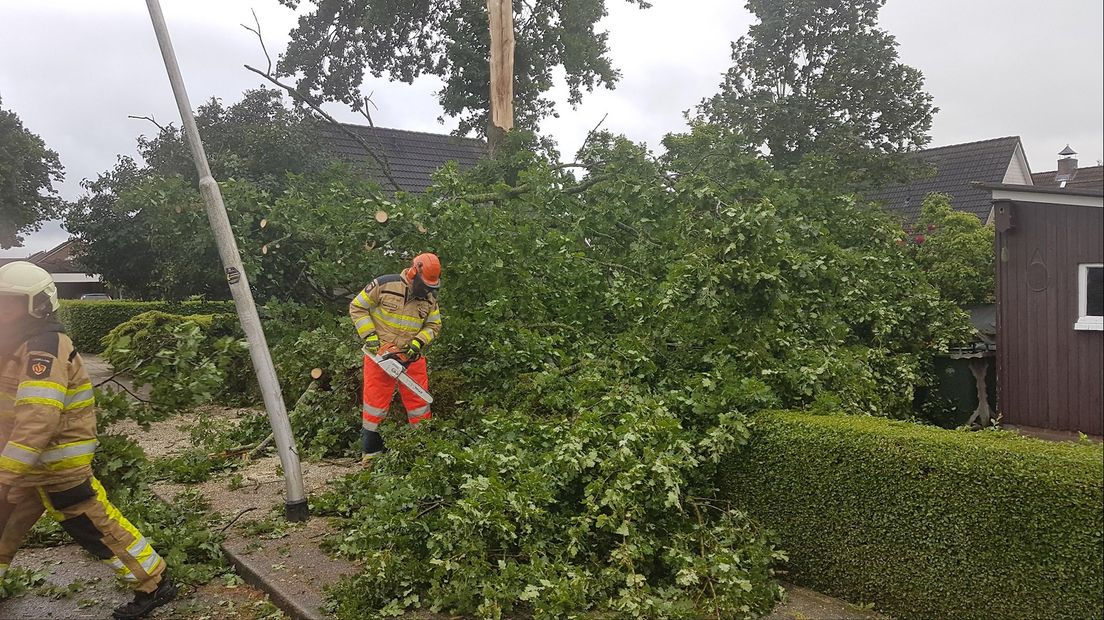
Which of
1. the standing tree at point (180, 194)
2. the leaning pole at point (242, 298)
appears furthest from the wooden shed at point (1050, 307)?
the standing tree at point (180, 194)

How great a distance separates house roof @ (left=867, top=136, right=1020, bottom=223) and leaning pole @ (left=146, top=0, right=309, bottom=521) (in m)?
14.3

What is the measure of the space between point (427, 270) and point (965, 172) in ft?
55.2

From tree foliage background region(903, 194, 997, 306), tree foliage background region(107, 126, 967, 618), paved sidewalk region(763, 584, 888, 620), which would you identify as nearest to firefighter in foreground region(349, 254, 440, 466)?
tree foliage background region(107, 126, 967, 618)

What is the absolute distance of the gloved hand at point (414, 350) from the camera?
5742mm

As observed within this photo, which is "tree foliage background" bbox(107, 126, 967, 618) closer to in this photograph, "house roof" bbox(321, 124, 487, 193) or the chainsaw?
the chainsaw

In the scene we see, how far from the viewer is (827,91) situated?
1099 cm

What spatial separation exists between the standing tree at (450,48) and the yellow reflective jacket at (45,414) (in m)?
9.88

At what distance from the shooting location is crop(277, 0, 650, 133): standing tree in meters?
12.7

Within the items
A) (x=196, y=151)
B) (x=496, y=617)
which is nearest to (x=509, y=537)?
(x=496, y=617)

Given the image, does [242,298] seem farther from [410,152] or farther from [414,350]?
[410,152]

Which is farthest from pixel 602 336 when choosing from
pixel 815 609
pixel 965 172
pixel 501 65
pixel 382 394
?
pixel 965 172

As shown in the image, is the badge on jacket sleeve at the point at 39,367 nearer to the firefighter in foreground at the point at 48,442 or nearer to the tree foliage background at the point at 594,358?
the firefighter in foreground at the point at 48,442

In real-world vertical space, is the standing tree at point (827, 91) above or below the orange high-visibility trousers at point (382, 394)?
above

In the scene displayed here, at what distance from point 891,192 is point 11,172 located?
15.2 m
